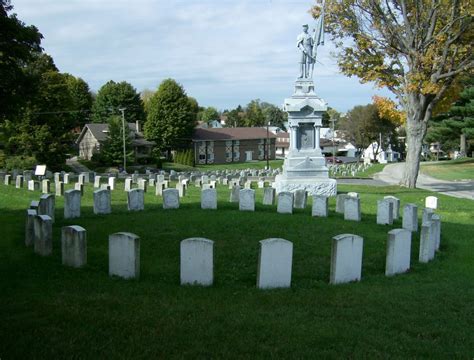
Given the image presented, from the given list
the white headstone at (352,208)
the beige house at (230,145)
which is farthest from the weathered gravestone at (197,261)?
the beige house at (230,145)

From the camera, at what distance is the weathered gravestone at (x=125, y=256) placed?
8.70 m

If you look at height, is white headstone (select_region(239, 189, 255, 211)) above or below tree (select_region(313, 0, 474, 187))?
below

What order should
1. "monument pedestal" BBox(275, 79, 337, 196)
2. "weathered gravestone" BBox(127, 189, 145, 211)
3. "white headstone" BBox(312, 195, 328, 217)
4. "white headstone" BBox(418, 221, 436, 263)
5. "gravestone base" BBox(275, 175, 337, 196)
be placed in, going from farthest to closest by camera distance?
1. "monument pedestal" BBox(275, 79, 337, 196)
2. "gravestone base" BBox(275, 175, 337, 196)
3. "weathered gravestone" BBox(127, 189, 145, 211)
4. "white headstone" BBox(312, 195, 328, 217)
5. "white headstone" BBox(418, 221, 436, 263)

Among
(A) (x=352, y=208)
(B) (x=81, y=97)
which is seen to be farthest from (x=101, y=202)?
(B) (x=81, y=97)

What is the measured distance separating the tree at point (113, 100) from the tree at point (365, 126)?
116 feet

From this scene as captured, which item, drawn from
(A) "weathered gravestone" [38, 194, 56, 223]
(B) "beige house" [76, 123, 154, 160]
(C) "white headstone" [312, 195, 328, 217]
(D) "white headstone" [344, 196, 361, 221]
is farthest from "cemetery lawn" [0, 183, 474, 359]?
(B) "beige house" [76, 123, 154, 160]

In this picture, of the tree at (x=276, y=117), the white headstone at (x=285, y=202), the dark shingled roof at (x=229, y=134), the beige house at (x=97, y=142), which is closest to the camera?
the white headstone at (x=285, y=202)

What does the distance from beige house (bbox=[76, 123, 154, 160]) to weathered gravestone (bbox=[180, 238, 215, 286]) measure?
62.3 metres

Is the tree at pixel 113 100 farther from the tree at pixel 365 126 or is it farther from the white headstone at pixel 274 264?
the white headstone at pixel 274 264

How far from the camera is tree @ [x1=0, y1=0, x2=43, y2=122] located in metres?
16.9

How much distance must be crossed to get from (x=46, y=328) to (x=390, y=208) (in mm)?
11125

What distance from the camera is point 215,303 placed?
721 centimetres

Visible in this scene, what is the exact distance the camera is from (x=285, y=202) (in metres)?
16.6

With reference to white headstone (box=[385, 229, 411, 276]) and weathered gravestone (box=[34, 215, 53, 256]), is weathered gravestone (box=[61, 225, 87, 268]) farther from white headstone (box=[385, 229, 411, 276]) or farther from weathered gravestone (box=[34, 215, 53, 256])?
white headstone (box=[385, 229, 411, 276])
